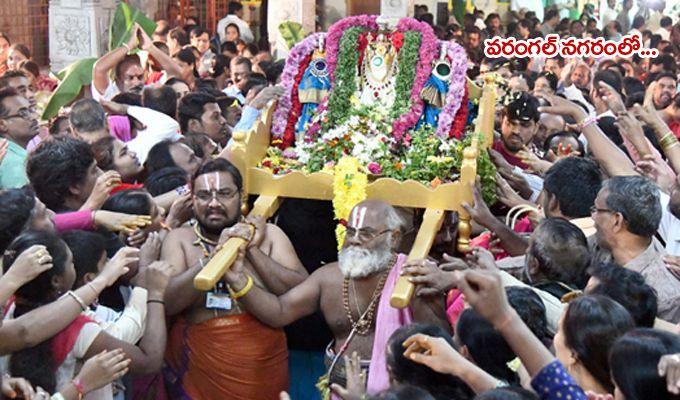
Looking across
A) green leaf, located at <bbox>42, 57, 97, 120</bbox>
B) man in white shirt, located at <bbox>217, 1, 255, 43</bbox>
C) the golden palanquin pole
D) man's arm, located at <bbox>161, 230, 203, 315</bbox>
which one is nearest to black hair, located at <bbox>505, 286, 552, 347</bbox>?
the golden palanquin pole

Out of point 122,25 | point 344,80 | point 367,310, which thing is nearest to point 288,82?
point 344,80

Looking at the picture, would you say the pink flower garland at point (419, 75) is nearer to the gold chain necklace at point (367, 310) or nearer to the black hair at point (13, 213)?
the gold chain necklace at point (367, 310)

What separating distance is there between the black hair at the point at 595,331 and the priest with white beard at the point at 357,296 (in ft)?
4.54

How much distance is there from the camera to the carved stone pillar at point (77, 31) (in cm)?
1182

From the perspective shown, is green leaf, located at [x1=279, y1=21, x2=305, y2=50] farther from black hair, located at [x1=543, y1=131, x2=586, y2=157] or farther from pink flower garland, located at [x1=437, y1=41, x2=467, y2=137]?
pink flower garland, located at [x1=437, y1=41, x2=467, y2=137]

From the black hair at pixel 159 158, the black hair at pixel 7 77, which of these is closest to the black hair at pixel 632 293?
the black hair at pixel 159 158

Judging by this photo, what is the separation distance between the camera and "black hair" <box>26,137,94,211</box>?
5.30 m

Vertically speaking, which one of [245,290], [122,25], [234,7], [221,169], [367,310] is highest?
[234,7]

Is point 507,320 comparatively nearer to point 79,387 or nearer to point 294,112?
point 79,387

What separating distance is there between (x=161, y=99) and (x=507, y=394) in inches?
218

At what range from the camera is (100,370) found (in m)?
3.92

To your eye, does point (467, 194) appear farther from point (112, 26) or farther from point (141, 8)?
point (141, 8)

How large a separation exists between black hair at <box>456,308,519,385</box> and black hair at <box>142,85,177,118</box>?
476cm

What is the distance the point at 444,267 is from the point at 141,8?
10.2 metres
